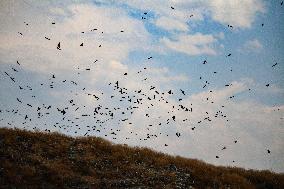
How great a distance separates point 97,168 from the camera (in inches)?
978

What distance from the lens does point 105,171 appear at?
2456 cm

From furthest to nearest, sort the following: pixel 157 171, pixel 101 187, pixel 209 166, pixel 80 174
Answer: pixel 209 166, pixel 157 171, pixel 80 174, pixel 101 187

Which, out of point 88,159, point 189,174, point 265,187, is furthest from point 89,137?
point 265,187

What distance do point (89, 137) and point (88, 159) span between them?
5.09 metres

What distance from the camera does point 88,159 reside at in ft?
84.5

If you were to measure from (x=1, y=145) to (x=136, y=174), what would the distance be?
926cm

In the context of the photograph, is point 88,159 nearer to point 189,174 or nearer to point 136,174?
point 136,174

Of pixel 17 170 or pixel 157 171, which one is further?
pixel 157 171

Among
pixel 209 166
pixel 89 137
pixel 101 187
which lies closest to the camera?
pixel 101 187

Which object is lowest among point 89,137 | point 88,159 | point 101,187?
point 101,187

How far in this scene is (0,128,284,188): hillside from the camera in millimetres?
22406

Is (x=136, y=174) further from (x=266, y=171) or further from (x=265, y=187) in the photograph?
(x=266, y=171)

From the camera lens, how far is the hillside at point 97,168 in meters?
22.4

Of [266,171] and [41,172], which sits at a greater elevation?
[266,171]
